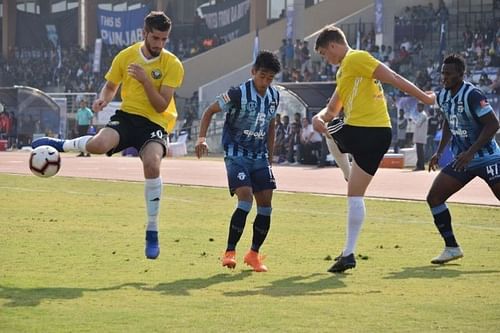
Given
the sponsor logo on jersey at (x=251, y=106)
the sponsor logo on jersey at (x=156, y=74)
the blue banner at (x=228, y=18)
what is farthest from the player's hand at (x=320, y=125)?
the blue banner at (x=228, y=18)

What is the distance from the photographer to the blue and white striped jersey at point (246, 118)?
1018 cm

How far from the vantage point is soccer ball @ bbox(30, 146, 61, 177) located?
10031mm

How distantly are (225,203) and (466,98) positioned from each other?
8.03 metres

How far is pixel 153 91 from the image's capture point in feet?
33.1

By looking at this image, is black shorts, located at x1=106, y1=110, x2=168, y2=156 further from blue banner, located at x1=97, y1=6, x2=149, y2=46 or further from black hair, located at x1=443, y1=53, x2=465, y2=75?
blue banner, located at x1=97, y1=6, x2=149, y2=46

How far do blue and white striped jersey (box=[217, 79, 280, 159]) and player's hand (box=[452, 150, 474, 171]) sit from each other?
1808mm

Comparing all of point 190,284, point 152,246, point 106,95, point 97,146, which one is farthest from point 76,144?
point 190,284

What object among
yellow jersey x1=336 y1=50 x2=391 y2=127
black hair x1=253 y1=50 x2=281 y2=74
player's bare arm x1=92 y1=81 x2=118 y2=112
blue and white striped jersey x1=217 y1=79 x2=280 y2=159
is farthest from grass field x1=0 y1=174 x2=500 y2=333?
black hair x1=253 y1=50 x2=281 y2=74

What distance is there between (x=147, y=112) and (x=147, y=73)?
36 cm

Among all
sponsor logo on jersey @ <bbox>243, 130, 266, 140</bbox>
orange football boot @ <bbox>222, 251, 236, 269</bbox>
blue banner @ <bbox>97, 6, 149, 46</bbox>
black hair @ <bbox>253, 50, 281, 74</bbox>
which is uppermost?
blue banner @ <bbox>97, 6, 149, 46</bbox>

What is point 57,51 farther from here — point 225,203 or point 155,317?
point 155,317

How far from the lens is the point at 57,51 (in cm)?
6150

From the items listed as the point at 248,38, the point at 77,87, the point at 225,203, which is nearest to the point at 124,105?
the point at 225,203

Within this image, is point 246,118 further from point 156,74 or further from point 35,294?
point 35,294
